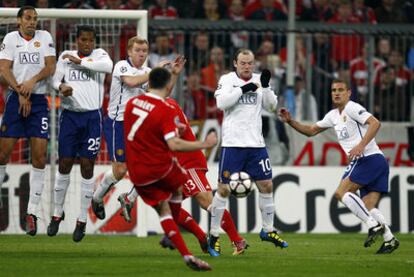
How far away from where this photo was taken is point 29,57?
17.8 meters

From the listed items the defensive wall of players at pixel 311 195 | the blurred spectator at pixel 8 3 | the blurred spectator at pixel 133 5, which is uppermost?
the blurred spectator at pixel 8 3

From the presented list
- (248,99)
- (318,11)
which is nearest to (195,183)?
(248,99)

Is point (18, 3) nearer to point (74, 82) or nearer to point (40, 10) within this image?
point (40, 10)

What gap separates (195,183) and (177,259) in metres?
1.38

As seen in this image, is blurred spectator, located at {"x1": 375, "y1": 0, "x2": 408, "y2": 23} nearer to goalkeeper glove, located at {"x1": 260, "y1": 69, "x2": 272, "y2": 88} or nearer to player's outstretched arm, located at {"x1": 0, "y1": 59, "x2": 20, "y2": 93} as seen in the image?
goalkeeper glove, located at {"x1": 260, "y1": 69, "x2": 272, "y2": 88}

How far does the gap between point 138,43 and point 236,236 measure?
3038 mm

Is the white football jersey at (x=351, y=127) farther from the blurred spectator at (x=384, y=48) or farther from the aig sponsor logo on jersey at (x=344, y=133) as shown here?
the blurred spectator at (x=384, y=48)

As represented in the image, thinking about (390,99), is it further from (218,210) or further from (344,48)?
(218,210)

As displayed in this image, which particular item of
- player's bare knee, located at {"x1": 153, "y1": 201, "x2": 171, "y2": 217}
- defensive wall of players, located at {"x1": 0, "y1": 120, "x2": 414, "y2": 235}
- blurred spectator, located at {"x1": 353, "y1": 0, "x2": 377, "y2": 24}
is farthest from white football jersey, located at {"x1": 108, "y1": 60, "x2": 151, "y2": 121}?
blurred spectator, located at {"x1": 353, "y1": 0, "x2": 377, "y2": 24}

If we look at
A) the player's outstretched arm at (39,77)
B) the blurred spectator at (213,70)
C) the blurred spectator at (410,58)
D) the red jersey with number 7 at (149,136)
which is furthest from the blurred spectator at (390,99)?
the red jersey with number 7 at (149,136)

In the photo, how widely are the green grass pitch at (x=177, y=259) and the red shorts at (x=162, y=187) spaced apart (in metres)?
0.76

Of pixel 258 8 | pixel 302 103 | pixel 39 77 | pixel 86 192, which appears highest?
pixel 258 8

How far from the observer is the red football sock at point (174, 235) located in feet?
45.0

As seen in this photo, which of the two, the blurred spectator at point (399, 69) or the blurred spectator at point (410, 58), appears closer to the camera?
the blurred spectator at point (399, 69)
